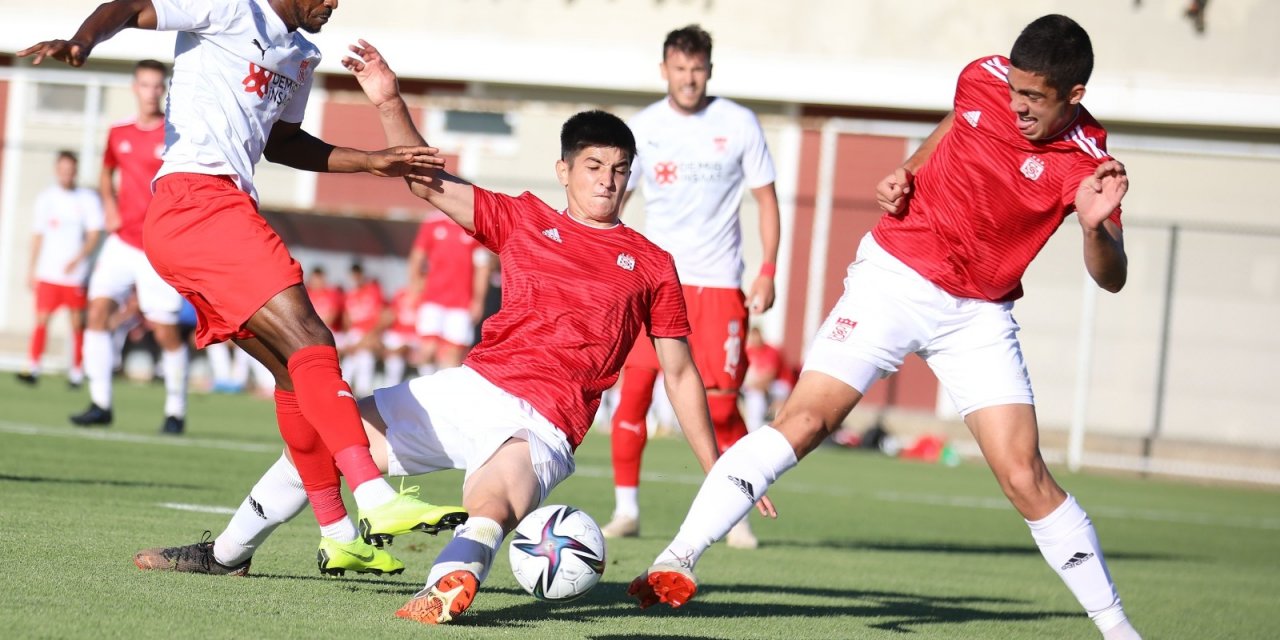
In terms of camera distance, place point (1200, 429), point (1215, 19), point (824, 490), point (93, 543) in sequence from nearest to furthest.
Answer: point (93, 543) → point (824, 490) → point (1200, 429) → point (1215, 19)

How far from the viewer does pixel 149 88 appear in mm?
10781

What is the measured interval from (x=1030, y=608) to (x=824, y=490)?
582 centimetres

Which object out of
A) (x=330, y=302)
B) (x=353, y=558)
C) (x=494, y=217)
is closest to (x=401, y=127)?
(x=494, y=217)

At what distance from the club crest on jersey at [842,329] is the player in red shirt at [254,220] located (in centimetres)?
143

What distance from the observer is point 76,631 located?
4035 millimetres

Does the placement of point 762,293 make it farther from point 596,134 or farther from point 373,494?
point 373,494

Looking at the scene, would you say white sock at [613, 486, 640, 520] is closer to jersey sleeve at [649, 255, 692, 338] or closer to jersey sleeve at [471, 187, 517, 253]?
jersey sleeve at [649, 255, 692, 338]

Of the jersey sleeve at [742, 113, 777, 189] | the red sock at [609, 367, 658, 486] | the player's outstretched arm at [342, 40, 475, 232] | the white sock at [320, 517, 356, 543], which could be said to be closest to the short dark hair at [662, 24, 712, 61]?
the jersey sleeve at [742, 113, 777, 189]

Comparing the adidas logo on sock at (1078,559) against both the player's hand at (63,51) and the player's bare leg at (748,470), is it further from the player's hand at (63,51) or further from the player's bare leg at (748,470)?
the player's hand at (63,51)

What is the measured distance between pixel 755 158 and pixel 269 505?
4.25 metres

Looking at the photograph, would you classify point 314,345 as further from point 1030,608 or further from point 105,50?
point 105,50

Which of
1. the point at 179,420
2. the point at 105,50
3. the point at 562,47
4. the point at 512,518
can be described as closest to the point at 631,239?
the point at 512,518

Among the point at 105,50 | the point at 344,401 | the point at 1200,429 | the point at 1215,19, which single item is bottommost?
the point at 1200,429

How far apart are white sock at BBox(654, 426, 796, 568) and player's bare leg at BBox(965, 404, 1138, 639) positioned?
0.69 meters
